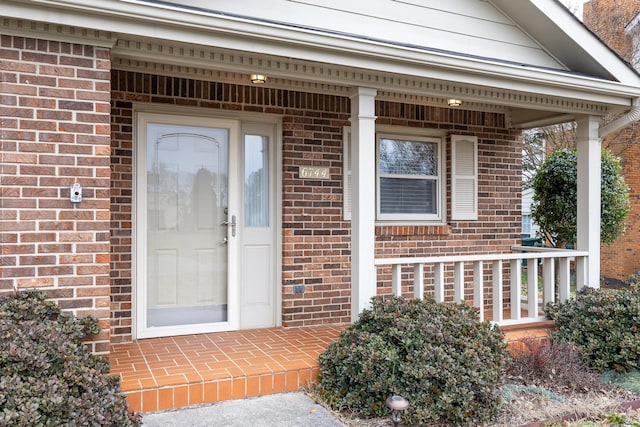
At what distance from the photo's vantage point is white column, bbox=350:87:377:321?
436cm

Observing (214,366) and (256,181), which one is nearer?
(214,366)

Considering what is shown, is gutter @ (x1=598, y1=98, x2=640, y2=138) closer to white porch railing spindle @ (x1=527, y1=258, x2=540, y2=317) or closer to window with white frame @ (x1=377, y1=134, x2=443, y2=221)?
white porch railing spindle @ (x1=527, y1=258, x2=540, y2=317)

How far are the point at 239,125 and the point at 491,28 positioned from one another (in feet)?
8.87

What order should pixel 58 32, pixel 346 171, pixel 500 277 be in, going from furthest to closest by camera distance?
1. pixel 346 171
2. pixel 500 277
3. pixel 58 32

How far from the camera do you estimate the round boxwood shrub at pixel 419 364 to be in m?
3.48

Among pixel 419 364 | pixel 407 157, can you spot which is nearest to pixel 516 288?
pixel 407 157

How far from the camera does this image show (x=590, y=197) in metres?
5.49

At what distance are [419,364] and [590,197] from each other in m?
3.10

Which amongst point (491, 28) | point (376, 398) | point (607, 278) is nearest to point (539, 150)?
point (607, 278)

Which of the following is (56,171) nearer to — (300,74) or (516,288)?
(300,74)

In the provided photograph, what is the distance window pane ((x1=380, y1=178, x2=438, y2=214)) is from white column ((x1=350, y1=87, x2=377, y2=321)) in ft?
5.15

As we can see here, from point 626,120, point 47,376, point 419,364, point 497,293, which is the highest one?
point 626,120

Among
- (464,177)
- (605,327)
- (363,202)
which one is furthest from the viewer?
(464,177)

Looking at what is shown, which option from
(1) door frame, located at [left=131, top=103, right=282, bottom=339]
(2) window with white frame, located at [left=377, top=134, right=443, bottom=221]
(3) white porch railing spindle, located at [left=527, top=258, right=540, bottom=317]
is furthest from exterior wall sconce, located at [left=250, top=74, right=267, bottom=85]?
(3) white porch railing spindle, located at [left=527, top=258, right=540, bottom=317]
